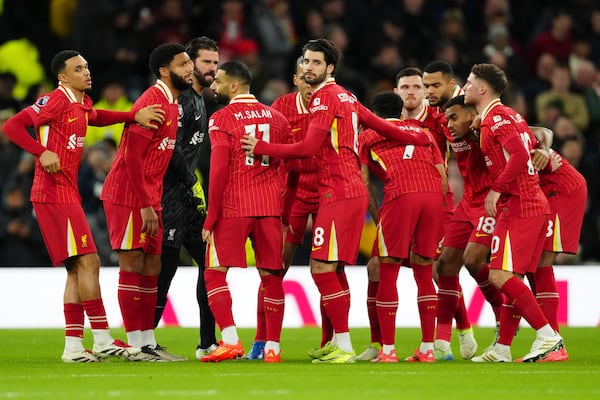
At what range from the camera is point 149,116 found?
1052 cm

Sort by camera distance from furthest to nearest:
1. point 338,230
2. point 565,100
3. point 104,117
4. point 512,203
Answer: point 565,100, point 104,117, point 512,203, point 338,230

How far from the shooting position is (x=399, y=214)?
1056 centimetres

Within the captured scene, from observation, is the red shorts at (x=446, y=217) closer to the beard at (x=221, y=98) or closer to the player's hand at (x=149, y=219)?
the beard at (x=221, y=98)

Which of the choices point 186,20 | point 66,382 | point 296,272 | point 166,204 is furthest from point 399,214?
point 186,20

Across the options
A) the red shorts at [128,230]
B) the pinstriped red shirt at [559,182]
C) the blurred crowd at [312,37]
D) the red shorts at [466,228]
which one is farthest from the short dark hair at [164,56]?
the blurred crowd at [312,37]

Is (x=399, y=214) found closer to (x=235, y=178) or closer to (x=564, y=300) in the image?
Answer: (x=235, y=178)

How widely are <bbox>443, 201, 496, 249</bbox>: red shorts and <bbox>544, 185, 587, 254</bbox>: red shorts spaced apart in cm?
61

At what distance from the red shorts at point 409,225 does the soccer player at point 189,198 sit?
168cm

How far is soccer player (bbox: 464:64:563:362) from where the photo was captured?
10.2m

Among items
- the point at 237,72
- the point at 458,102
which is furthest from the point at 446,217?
the point at 237,72

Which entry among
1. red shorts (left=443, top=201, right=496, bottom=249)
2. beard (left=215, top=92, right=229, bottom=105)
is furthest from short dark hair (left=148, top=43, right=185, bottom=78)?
red shorts (left=443, top=201, right=496, bottom=249)

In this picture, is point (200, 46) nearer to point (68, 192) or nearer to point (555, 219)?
point (68, 192)

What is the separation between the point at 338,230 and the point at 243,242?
765 mm

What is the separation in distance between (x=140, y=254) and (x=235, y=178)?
43.7 inches
